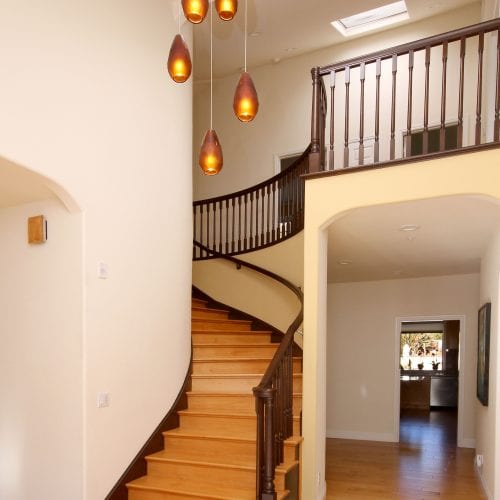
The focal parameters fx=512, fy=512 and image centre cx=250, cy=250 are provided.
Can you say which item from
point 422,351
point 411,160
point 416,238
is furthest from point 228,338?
point 422,351

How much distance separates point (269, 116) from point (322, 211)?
15.5 feet

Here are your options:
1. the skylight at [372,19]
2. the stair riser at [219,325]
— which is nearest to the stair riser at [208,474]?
the stair riser at [219,325]

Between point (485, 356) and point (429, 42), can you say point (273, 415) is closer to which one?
point (485, 356)

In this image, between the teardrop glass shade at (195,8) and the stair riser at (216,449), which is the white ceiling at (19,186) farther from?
the stair riser at (216,449)

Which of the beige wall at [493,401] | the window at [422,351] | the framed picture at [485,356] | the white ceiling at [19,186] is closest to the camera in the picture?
the white ceiling at [19,186]

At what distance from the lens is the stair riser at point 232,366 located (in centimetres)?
548

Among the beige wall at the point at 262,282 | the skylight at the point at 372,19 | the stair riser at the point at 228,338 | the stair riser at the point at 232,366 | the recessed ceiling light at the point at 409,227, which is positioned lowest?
the stair riser at the point at 232,366

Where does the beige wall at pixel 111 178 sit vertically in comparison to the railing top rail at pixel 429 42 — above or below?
below

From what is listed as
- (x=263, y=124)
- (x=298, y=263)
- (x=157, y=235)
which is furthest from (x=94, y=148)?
(x=263, y=124)

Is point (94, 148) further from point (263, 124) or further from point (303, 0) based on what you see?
point (263, 124)

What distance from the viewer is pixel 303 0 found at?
6.84 meters

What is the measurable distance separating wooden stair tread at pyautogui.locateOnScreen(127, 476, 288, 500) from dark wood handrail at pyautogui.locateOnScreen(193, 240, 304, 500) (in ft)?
0.76

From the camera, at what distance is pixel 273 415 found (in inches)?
161

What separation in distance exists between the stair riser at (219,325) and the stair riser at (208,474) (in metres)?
2.03
